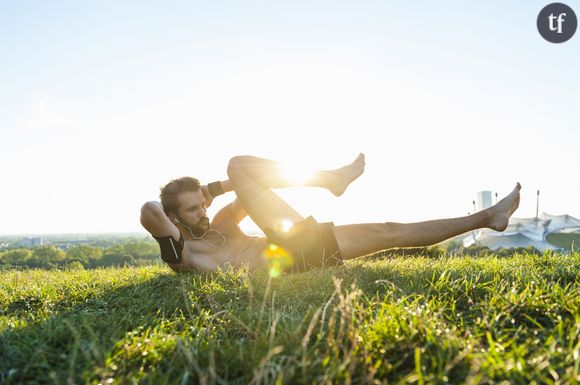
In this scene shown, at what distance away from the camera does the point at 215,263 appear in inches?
181

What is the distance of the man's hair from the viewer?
4.68 m

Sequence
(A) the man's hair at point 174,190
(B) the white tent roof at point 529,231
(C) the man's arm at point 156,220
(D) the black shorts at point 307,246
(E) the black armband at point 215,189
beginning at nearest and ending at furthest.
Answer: (C) the man's arm at point 156,220, (D) the black shorts at point 307,246, (A) the man's hair at point 174,190, (E) the black armband at point 215,189, (B) the white tent roof at point 529,231

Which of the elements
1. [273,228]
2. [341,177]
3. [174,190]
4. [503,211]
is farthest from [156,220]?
[503,211]

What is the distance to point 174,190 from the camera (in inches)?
184

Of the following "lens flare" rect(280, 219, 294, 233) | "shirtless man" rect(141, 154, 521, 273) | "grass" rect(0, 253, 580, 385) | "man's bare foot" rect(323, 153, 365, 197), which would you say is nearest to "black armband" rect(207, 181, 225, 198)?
"shirtless man" rect(141, 154, 521, 273)

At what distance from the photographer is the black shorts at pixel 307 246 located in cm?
432

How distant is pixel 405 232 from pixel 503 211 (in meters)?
1.19

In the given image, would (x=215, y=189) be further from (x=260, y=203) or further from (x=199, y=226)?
(x=260, y=203)

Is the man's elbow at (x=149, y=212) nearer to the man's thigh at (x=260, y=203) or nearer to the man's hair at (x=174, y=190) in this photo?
the man's hair at (x=174, y=190)

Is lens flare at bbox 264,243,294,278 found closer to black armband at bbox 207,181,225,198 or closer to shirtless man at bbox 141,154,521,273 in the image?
shirtless man at bbox 141,154,521,273

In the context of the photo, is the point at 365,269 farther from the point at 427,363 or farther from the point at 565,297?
the point at 427,363

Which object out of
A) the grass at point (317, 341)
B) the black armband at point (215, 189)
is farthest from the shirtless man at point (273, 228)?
the grass at point (317, 341)

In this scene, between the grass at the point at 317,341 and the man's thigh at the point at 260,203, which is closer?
the grass at the point at 317,341

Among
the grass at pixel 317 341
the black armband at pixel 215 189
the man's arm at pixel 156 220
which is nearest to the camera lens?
the grass at pixel 317 341
